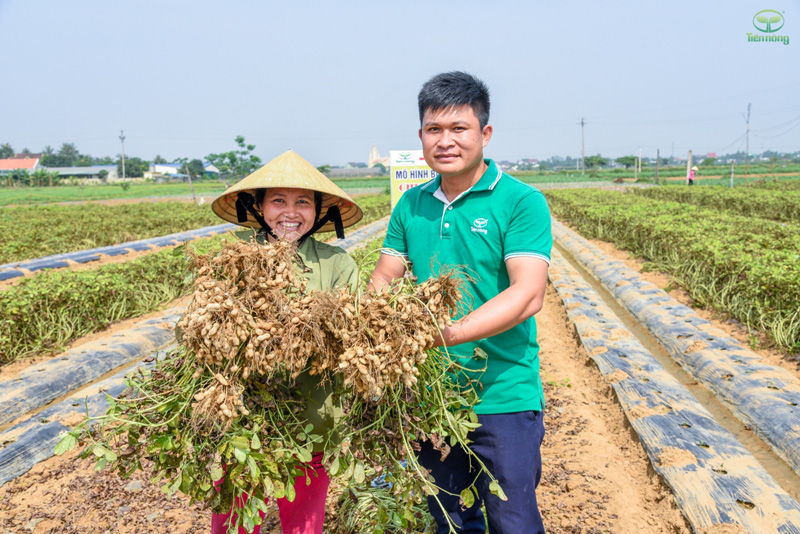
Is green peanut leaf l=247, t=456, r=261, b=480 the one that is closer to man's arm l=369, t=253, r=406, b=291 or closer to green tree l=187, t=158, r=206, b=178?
man's arm l=369, t=253, r=406, b=291

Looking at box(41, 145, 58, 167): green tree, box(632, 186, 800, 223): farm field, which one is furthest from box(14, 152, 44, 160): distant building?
box(632, 186, 800, 223): farm field

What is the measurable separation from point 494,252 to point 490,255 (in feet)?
0.06

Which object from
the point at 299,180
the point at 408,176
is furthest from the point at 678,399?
the point at 408,176

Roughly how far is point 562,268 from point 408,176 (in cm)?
324

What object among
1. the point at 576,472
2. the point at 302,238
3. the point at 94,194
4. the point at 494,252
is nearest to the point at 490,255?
the point at 494,252

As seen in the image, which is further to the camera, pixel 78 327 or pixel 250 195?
pixel 78 327

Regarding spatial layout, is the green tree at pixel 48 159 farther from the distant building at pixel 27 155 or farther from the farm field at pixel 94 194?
the farm field at pixel 94 194

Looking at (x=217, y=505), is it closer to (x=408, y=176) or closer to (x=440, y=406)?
(x=440, y=406)

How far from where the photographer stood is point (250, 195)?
2.09m

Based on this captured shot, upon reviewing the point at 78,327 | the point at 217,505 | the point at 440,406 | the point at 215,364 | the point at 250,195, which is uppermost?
the point at 250,195

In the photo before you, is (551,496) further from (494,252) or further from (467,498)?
(494,252)

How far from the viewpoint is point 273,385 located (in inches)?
62.8

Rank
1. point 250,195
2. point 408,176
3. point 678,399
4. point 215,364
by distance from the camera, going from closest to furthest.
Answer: point 215,364, point 250,195, point 678,399, point 408,176

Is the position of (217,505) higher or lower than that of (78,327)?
higher
